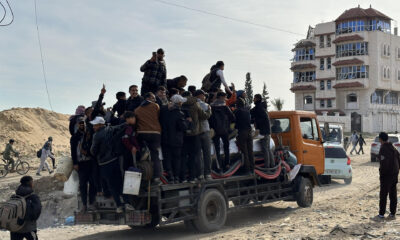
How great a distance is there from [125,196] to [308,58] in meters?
67.1

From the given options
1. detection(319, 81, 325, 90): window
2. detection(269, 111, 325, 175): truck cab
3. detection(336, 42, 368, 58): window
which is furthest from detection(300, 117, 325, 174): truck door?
detection(319, 81, 325, 90): window

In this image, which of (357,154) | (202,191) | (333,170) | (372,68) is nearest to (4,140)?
(357,154)

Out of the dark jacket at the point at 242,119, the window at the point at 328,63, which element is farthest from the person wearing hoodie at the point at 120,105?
the window at the point at 328,63

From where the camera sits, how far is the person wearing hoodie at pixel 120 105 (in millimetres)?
10039

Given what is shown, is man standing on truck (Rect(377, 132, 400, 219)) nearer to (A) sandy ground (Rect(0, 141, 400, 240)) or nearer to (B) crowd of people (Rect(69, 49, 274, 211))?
(A) sandy ground (Rect(0, 141, 400, 240))

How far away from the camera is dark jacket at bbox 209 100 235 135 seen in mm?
10219

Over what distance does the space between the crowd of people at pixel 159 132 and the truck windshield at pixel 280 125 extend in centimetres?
125

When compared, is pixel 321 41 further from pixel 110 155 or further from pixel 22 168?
pixel 110 155

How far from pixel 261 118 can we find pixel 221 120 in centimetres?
150

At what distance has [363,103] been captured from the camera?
65.9m

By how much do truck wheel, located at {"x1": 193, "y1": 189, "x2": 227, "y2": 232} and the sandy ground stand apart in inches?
7.1

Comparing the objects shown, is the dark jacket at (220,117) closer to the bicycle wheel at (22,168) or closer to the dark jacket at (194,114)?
the dark jacket at (194,114)

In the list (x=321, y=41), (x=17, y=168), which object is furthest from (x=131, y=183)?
(x=321, y=41)

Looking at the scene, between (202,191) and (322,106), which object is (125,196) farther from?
(322,106)
